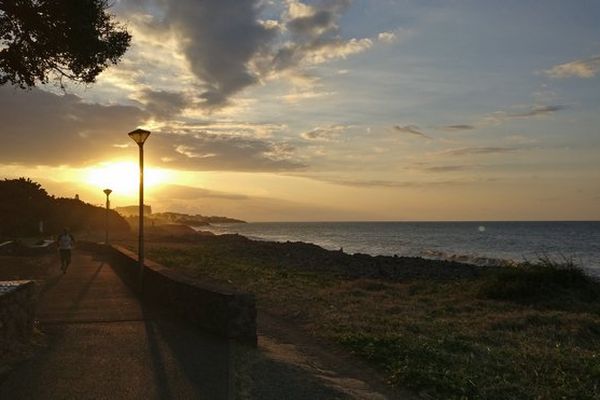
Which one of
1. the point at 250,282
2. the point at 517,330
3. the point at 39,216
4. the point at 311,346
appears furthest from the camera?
the point at 39,216

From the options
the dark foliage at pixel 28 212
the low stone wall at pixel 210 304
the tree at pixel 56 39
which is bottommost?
the low stone wall at pixel 210 304

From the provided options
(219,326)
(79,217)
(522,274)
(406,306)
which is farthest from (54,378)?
(79,217)

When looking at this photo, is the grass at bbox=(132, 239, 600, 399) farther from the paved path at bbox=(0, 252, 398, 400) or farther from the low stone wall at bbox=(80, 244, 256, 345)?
the low stone wall at bbox=(80, 244, 256, 345)

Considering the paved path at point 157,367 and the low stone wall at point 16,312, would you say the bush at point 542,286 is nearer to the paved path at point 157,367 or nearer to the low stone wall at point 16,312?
the paved path at point 157,367

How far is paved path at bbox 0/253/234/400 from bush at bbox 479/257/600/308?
11765 millimetres

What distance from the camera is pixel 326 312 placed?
47.4 ft

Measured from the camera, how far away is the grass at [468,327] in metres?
8.43

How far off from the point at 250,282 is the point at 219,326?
37.9 ft

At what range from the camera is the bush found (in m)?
18.3

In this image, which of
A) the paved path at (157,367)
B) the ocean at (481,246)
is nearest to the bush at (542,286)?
the ocean at (481,246)

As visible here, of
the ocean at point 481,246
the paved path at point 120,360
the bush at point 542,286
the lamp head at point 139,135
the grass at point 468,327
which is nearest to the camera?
the paved path at point 120,360

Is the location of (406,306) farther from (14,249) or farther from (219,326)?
(14,249)

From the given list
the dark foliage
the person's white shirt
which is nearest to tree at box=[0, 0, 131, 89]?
the person's white shirt

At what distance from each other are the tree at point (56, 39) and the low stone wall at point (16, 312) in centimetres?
574
